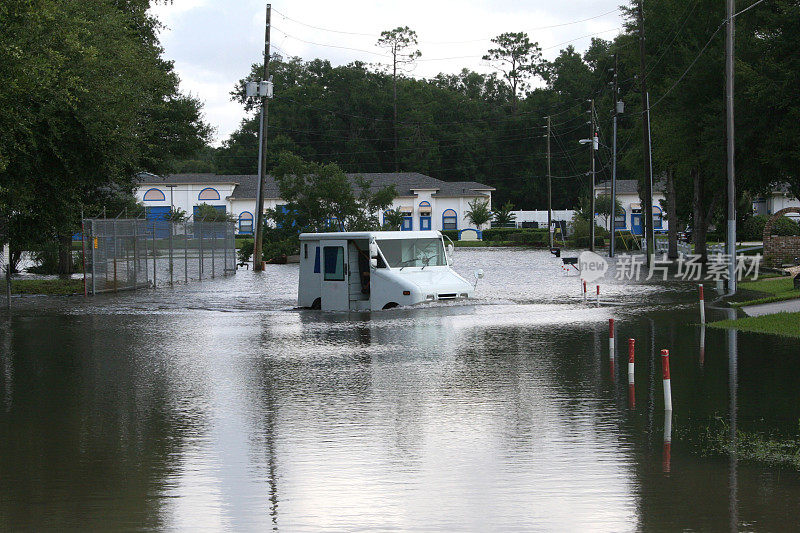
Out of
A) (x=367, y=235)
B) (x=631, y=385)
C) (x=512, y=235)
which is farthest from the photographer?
(x=512, y=235)

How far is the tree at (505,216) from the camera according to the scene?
3815 inches

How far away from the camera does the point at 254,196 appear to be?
89.4 m

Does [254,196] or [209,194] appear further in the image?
[209,194]

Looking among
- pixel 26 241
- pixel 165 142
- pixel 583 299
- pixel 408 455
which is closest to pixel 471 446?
pixel 408 455

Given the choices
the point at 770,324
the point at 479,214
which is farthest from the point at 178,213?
the point at 770,324

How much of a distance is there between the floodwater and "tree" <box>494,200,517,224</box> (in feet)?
255

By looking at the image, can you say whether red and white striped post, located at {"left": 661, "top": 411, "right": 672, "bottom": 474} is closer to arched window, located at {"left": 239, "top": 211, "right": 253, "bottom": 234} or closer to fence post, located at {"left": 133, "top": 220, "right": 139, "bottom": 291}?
fence post, located at {"left": 133, "top": 220, "right": 139, "bottom": 291}

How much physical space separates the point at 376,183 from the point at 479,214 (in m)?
10.9

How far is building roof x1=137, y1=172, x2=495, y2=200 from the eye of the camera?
90.8 meters

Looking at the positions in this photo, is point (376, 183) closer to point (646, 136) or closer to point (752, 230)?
point (752, 230)

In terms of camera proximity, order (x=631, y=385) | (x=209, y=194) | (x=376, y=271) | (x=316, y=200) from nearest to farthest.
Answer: (x=631, y=385), (x=376, y=271), (x=316, y=200), (x=209, y=194)

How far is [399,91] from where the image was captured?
111688 millimetres

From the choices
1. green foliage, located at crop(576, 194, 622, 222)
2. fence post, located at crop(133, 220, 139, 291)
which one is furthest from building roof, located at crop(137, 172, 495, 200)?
fence post, located at crop(133, 220, 139, 291)

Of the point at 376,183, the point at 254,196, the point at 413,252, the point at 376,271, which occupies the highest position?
the point at 376,183
